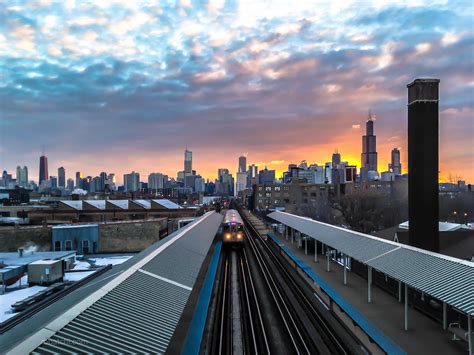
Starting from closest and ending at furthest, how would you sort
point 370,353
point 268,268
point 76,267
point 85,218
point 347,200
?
point 370,353, point 268,268, point 76,267, point 85,218, point 347,200

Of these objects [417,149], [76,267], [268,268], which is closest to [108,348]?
[417,149]

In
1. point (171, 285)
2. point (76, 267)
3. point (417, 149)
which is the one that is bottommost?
point (76, 267)

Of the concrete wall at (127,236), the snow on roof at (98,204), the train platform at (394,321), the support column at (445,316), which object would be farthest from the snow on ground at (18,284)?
the snow on roof at (98,204)

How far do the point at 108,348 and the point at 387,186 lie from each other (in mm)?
124971

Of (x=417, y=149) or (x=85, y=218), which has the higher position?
(x=417, y=149)

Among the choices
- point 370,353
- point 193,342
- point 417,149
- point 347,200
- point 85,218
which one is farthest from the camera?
point 347,200

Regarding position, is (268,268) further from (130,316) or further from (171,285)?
(130,316)

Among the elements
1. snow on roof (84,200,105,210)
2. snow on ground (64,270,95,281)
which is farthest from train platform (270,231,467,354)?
snow on roof (84,200,105,210)

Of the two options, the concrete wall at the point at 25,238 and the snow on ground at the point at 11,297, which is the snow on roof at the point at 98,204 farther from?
the snow on ground at the point at 11,297

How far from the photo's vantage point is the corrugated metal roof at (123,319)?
20.8ft

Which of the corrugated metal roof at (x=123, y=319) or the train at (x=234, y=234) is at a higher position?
the corrugated metal roof at (x=123, y=319)

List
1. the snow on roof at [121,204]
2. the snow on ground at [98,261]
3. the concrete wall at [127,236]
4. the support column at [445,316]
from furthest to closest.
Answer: the snow on roof at [121,204], the concrete wall at [127,236], the snow on ground at [98,261], the support column at [445,316]

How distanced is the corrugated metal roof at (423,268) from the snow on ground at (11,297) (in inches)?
745

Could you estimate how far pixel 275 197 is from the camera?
117 meters
